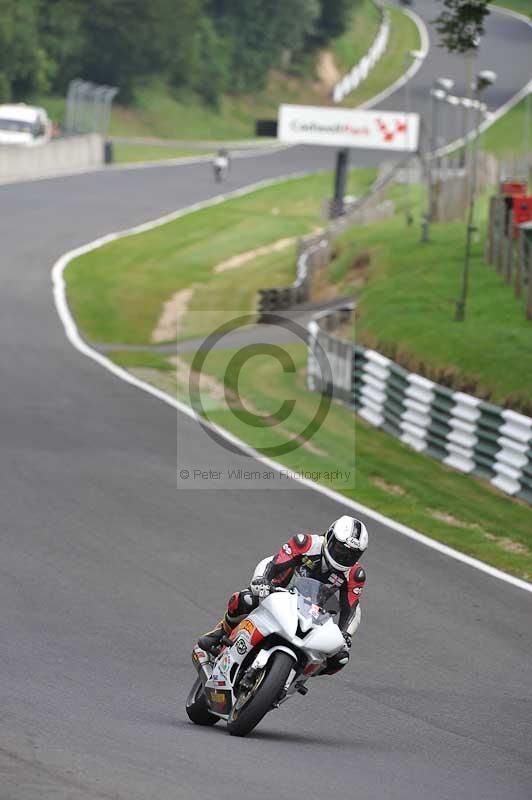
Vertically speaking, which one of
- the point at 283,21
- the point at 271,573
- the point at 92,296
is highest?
the point at 283,21

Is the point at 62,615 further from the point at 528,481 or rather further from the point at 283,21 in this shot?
the point at 283,21

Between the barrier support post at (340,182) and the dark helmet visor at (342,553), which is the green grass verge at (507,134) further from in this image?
the dark helmet visor at (342,553)

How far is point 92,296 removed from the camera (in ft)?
114

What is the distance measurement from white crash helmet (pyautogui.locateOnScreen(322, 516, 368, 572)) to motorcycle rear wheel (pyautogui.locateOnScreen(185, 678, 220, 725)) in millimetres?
1294

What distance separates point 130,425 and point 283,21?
82009mm

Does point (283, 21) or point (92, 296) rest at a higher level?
point (283, 21)

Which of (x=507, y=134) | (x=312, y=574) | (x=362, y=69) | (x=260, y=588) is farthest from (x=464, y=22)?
(x=362, y=69)

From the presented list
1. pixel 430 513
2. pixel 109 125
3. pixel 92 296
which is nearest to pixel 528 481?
pixel 430 513

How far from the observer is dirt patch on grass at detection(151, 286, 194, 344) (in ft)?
102

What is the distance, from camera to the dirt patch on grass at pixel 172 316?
31.0 metres

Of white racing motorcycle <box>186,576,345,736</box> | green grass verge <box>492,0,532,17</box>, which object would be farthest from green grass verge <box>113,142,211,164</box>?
white racing motorcycle <box>186,576,345,736</box>

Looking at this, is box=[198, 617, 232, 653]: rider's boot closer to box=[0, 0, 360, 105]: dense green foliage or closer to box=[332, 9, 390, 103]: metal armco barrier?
box=[0, 0, 360, 105]: dense green foliage

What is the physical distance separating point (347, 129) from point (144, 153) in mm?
24346

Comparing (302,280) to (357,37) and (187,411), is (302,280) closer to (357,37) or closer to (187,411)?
(187,411)
